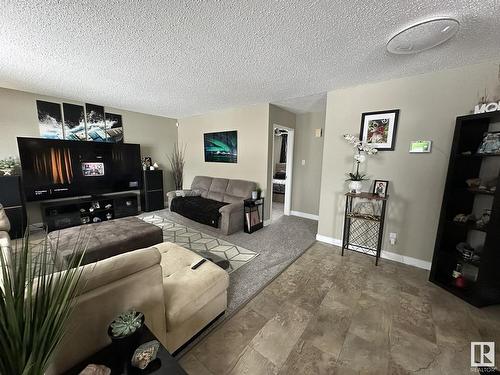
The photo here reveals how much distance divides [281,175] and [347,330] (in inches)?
194

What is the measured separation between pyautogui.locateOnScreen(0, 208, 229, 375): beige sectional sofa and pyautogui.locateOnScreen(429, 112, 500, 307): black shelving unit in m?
2.36

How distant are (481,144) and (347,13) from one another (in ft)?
6.16

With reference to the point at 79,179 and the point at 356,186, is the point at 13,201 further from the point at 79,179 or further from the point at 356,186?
the point at 356,186

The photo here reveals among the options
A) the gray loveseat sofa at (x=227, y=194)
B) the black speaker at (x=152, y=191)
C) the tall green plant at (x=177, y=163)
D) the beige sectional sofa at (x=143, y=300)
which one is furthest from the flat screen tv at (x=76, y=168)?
the beige sectional sofa at (x=143, y=300)

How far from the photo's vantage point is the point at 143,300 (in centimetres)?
111

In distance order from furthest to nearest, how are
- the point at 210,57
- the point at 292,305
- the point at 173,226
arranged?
the point at 173,226, the point at 210,57, the point at 292,305

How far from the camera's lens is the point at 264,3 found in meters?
1.35

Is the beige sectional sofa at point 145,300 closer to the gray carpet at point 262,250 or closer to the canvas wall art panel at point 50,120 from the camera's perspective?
the gray carpet at point 262,250

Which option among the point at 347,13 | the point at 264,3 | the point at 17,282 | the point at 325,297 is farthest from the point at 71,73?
the point at 325,297

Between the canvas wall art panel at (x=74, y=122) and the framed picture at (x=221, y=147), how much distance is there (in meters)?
2.40

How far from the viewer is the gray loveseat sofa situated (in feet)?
11.3

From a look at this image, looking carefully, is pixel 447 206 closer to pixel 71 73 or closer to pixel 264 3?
pixel 264 3

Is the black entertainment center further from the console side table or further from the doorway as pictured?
the console side table

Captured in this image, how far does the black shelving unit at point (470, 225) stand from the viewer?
1.80m
